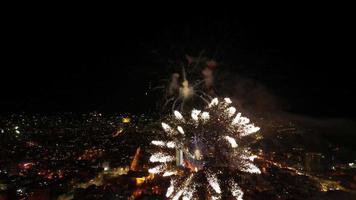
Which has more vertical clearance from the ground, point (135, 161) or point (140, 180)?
point (135, 161)

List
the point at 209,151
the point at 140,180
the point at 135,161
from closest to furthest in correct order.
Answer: the point at 209,151
the point at 140,180
the point at 135,161

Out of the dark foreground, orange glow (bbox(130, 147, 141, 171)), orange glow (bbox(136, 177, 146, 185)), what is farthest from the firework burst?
orange glow (bbox(130, 147, 141, 171))

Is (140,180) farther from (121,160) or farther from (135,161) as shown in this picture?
(121,160)

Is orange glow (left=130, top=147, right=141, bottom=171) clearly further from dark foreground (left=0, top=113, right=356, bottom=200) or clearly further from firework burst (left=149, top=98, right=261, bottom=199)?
firework burst (left=149, top=98, right=261, bottom=199)

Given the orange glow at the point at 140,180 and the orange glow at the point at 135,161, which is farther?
the orange glow at the point at 135,161

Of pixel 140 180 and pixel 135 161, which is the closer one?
pixel 140 180

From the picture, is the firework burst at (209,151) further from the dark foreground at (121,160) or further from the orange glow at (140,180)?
the orange glow at (140,180)

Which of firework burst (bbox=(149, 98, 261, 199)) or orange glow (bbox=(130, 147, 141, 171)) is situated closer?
firework burst (bbox=(149, 98, 261, 199))

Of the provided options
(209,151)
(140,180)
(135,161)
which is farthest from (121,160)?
(209,151)

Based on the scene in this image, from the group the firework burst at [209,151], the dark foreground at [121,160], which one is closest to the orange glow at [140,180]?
the dark foreground at [121,160]
